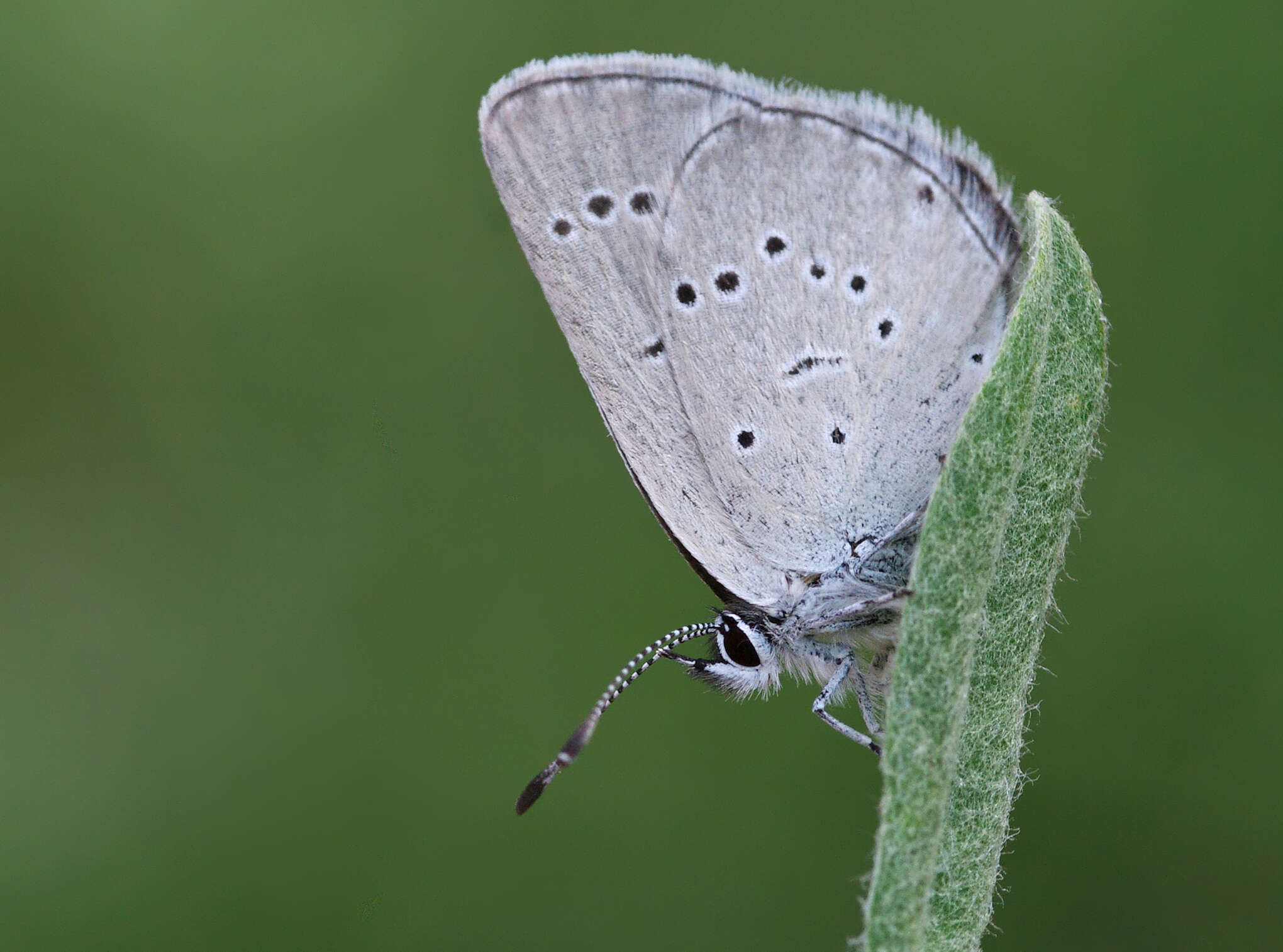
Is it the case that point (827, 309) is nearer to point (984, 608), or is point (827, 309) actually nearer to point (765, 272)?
point (765, 272)

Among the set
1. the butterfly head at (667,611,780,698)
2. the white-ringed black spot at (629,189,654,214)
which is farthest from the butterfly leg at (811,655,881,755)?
the white-ringed black spot at (629,189,654,214)

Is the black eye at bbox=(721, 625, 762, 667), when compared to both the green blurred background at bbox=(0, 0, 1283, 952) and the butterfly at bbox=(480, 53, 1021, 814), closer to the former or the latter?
the butterfly at bbox=(480, 53, 1021, 814)

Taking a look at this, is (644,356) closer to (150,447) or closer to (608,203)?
(608,203)

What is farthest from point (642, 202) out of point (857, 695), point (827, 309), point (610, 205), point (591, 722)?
point (857, 695)

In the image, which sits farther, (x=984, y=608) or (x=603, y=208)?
(x=603, y=208)

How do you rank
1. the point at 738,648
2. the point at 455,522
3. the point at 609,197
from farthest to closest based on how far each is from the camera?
the point at 455,522 → the point at 738,648 → the point at 609,197

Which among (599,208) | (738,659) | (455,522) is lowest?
(455,522)

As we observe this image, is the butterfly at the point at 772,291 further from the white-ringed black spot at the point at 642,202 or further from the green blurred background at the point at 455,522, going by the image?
the green blurred background at the point at 455,522
